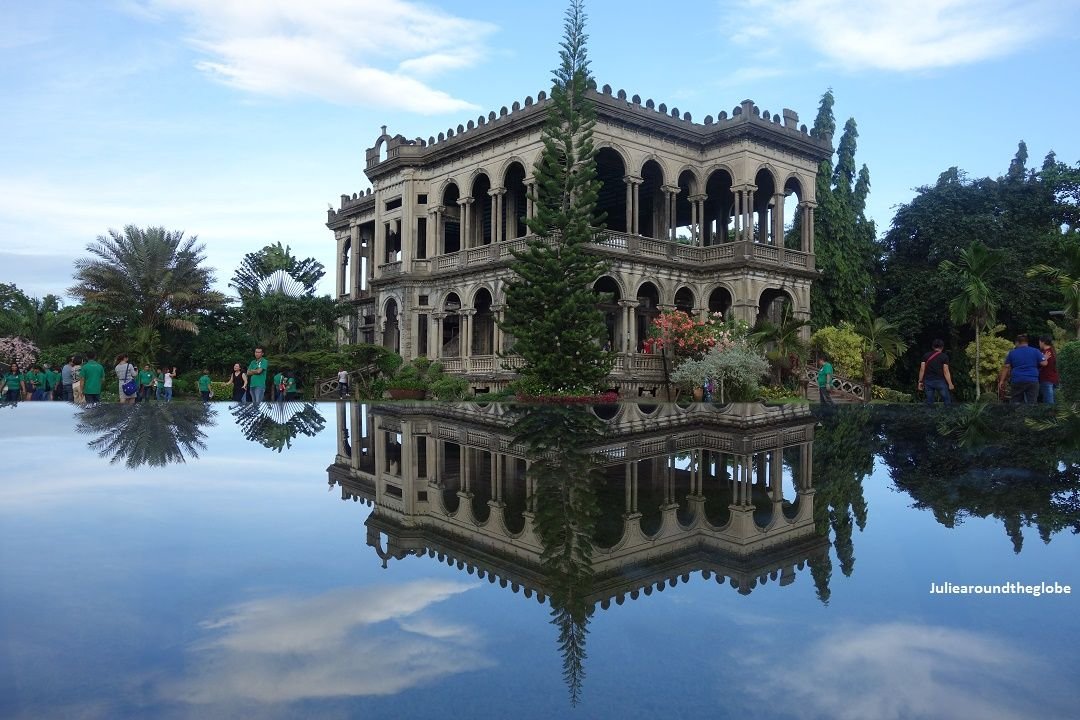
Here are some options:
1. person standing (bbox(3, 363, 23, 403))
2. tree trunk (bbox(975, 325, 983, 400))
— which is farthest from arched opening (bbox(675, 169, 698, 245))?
person standing (bbox(3, 363, 23, 403))

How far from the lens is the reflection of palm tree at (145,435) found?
6488 mm

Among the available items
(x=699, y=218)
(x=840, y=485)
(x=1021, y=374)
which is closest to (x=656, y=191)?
(x=699, y=218)

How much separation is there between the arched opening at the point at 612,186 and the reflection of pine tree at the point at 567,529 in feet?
72.9

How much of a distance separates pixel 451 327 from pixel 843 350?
1574cm

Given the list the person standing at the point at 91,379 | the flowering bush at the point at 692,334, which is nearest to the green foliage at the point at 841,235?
the flowering bush at the point at 692,334

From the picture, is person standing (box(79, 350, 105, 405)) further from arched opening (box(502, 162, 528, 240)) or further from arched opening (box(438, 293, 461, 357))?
arched opening (box(502, 162, 528, 240))

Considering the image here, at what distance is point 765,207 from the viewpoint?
1371 inches

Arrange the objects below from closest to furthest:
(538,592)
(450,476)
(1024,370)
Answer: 1. (538,592)
2. (450,476)
3. (1024,370)

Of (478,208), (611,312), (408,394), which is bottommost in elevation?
(408,394)

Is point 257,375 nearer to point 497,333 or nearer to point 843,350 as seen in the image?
point 497,333

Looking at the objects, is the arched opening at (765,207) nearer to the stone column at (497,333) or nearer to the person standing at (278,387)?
the stone column at (497,333)

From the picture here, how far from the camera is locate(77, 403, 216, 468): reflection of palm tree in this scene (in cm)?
649

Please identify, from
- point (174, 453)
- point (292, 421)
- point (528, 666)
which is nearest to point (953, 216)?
point (292, 421)

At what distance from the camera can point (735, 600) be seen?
8.51ft
